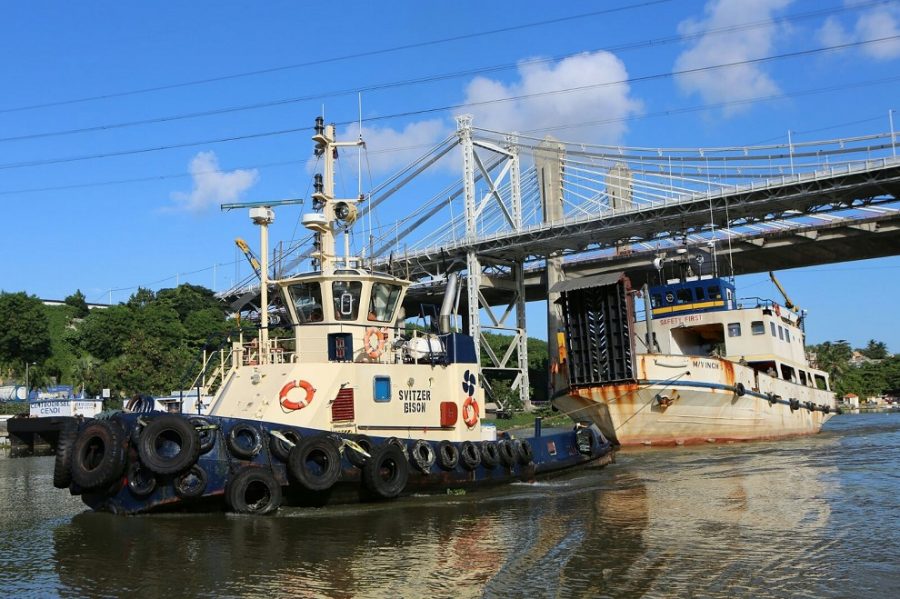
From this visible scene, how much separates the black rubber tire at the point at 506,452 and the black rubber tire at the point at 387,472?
9.18ft

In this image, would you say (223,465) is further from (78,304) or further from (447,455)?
(78,304)

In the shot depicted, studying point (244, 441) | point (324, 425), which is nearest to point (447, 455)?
point (324, 425)

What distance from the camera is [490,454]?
16.2m

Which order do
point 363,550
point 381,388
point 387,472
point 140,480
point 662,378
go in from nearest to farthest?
point 363,550, point 140,480, point 387,472, point 381,388, point 662,378

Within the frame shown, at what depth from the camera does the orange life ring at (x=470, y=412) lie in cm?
1634

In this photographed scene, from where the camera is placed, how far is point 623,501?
1473cm

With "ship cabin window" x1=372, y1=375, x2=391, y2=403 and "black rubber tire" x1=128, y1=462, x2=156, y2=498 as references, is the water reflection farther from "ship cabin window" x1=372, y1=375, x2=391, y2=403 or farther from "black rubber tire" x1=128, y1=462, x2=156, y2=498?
"ship cabin window" x1=372, y1=375, x2=391, y2=403

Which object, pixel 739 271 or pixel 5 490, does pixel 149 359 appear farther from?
pixel 739 271

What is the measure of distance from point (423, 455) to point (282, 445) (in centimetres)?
284

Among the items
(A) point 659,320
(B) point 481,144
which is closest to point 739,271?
(B) point 481,144

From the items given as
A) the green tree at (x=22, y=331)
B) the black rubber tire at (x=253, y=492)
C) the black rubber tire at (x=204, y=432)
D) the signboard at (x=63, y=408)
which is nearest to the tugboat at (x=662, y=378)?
the black rubber tire at (x=253, y=492)

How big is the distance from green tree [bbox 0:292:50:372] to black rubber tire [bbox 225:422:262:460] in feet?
185

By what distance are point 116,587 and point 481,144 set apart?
66.0m

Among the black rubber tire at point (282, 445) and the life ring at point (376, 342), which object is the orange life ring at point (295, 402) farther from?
the life ring at point (376, 342)
